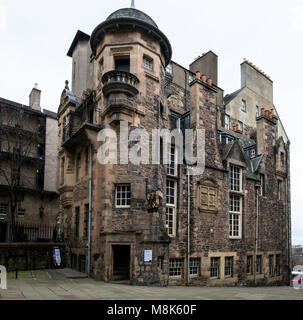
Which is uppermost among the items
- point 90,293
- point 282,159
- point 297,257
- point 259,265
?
point 282,159

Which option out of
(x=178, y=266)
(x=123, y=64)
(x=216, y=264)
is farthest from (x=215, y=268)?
(x=123, y=64)

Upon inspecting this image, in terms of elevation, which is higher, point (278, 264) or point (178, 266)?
point (178, 266)

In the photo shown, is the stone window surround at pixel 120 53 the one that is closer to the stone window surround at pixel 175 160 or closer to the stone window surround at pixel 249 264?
the stone window surround at pixel 175 160

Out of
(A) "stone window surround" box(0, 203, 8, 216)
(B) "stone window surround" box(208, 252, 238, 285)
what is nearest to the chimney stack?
(A) "stone window surround" box(0, 203, 8, 216)

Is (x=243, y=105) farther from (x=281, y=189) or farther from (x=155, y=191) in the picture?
(x=155, y=191)

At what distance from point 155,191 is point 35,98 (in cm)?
2098

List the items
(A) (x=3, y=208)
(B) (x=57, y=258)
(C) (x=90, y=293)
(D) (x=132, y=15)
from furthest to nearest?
1. (A) (x=3, y=208)
2. (B) (x=57, y=258)
3. (D) (x=132, y=15)
4. (C) (x=90, y=293)

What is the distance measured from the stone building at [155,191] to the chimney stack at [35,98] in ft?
28.2

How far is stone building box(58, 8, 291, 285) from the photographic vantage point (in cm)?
1543

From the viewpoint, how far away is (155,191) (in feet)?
52.9

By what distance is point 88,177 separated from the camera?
1767cm

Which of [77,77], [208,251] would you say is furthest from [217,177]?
[77,77]

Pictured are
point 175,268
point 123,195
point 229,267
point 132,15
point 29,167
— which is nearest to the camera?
point 123,195
